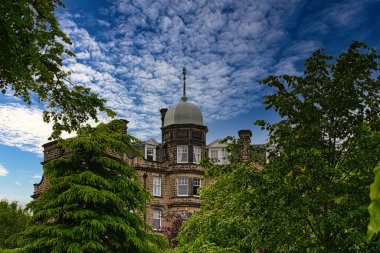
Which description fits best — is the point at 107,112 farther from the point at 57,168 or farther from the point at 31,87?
the point at 57,168

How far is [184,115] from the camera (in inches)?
1781

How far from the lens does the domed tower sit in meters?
44.9

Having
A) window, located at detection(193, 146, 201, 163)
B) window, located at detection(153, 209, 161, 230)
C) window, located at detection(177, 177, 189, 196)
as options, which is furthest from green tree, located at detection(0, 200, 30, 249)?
window, located at detection(193, 146, 201, 163)

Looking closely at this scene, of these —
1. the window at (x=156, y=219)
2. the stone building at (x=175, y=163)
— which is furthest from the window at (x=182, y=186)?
the window at (x=156, y=219)

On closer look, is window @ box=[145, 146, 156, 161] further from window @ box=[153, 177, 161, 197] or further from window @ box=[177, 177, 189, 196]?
window @ box=[177, 177, 189, 196]

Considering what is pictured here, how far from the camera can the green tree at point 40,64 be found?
10.4 metres

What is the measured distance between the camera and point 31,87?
A: 1267 cm

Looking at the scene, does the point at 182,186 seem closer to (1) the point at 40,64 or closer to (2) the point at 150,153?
(2) the point at 150,153

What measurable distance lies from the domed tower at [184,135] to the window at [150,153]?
1.10 m

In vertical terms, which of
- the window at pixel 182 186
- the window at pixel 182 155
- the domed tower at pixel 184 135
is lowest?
the window at pixel 182 186

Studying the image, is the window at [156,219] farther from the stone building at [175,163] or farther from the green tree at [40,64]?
the green tree at [40,64]

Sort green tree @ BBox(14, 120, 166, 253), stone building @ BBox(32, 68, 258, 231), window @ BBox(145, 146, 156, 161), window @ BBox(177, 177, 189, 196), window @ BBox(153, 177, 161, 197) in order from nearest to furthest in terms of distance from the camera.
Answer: green tree @ BBox(14, 120, 166, 253), stone building @ BBox(32, 68, 258, 231), window @ BBox(177, 177, 189, 196), window @ BBox(153, 177, 161, 197), window @ BBox(145, 146, 156, 161)

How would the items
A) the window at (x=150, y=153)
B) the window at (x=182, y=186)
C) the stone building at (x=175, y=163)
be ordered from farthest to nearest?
the window at (x=150, y=153)
the window at (x=182, y=186)
the stone building at (x=175, y=163)

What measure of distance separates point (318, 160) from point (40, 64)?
6812mm
